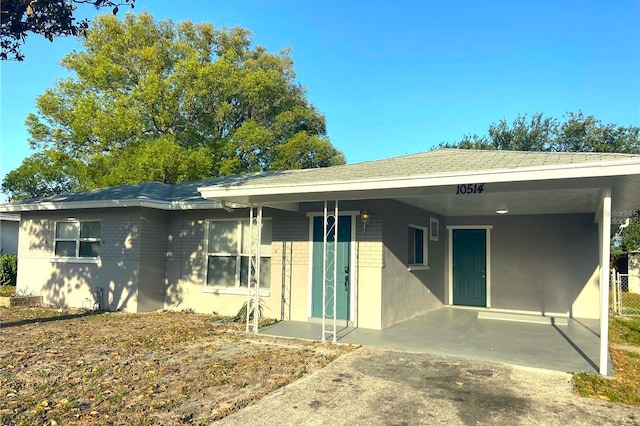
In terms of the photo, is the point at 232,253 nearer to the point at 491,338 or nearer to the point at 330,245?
the point at 330,245

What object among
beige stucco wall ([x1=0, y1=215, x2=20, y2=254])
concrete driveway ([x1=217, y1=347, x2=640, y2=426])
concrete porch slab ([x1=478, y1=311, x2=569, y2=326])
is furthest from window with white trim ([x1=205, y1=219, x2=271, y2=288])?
beige stucco wall ([x1=0, y1=215, x2=20, y2=254])

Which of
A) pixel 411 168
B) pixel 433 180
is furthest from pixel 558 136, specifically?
pixel 433 180

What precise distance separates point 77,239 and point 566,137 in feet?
102

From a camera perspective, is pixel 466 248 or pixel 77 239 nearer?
pixel 77 239


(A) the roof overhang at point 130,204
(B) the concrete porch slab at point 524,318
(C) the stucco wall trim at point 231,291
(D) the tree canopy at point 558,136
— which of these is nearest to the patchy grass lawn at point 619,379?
(B) the concrete porch slab at point 524,318

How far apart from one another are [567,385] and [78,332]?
8.24m

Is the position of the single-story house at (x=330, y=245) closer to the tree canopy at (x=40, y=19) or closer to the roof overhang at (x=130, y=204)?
the roof overhang at (x=130, y=204)

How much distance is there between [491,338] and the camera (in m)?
8.54

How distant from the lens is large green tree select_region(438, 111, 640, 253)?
29.2 meters

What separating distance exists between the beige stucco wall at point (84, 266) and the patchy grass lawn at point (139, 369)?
5.85 ft

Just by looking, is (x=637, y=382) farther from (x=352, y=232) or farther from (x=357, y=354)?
(x=352, y=232)

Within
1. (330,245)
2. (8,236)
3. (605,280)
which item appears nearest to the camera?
(605,280)

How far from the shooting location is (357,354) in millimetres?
7066

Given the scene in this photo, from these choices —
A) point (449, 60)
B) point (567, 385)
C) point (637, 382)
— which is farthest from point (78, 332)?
point (449, 60)
